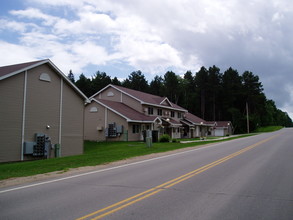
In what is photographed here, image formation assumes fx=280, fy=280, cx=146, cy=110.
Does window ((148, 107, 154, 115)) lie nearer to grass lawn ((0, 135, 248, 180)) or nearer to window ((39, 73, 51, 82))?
window ((39, 73, 51, 82))

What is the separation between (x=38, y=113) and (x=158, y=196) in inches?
648

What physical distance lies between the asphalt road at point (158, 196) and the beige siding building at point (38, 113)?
36.6 ft

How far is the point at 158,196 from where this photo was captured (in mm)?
7023

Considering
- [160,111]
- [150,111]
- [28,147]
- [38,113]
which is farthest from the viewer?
[160,111]

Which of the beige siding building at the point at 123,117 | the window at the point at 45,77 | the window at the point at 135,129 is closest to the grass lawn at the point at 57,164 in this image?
the window at the point at 45,77

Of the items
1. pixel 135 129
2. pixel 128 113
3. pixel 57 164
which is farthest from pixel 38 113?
pixel 135 129

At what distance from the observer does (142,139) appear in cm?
3703

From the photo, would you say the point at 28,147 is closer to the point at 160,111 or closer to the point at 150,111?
the point at 150,111

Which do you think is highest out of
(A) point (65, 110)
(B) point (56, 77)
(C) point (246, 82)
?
(C) point (246, 82)

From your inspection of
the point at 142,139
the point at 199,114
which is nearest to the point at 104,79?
the point at 199,114

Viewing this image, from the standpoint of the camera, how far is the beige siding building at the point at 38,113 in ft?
62.1

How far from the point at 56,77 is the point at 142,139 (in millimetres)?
17099

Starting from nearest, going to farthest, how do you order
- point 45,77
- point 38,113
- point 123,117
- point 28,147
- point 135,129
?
point 28,147, point 38,113, point 45,77, point 123,117, point 135,129

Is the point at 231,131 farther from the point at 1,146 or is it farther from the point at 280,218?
the point at 280,218
